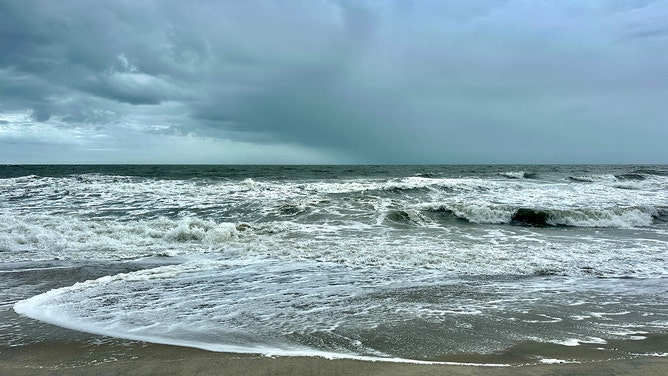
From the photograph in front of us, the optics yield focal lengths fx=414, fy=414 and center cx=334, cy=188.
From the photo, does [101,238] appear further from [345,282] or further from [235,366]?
[235,366]

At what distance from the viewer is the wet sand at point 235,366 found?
139 inches

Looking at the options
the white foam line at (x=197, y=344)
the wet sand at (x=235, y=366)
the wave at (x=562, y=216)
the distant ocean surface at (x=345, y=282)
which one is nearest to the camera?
the wet sand at (x=235, y=366)

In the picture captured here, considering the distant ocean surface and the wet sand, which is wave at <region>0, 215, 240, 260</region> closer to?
the distant ocean surface

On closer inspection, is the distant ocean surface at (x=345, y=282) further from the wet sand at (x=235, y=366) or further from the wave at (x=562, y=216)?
the wet sand at (x=235, y=366)

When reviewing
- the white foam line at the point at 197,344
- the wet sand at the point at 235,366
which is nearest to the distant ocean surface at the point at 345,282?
the white foam line at the point at 197,344

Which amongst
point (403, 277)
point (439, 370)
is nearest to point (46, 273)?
point (403, 277)

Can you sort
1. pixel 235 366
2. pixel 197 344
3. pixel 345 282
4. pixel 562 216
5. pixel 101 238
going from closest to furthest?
pixel 235 366 < pixel 197 344 < pixel 345 282 < pixel 101 238 < pixel 562 216

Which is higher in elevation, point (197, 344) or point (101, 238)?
point (197, 344)

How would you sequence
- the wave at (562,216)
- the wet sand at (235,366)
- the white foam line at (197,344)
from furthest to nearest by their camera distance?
1. the wave at (562,216)
2. the white foam line at (197,344)
3. the wet sand at (235,366)

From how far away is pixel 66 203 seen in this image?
67.9ft

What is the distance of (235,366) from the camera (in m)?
3.66

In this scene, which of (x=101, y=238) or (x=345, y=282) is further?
(x=101, y=238)

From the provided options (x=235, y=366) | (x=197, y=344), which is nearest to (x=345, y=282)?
(x=197, y=344)

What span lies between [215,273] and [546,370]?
5819 millimetres
